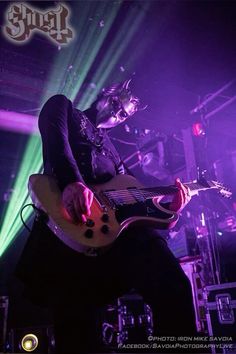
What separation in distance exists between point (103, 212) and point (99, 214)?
0.03 metres

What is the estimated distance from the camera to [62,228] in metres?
1.63

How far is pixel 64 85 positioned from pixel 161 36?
2.01 meters

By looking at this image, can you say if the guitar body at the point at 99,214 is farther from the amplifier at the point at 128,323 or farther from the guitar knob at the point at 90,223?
the amplifier at the point at 128,323

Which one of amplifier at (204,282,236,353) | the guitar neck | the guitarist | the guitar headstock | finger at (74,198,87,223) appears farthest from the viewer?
amplifier at (204,282,236,353)

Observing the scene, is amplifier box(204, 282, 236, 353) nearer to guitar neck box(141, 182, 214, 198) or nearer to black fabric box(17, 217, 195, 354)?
guitar neck box(141, 182, 214, 198)

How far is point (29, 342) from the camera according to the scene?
510cm

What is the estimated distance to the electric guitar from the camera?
1.62 meters

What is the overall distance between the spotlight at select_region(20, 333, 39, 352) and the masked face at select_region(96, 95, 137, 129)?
158 inches

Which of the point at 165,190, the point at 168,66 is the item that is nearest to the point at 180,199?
the point at 165,190

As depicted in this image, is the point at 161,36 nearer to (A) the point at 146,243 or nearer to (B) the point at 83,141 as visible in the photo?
(B) the point at 83,141

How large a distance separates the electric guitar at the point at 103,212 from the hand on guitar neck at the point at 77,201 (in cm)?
4

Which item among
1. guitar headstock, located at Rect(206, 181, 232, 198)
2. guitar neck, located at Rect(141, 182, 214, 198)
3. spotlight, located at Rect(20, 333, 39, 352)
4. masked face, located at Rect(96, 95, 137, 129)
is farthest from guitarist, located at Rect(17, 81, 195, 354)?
spotlight, located at Rect(20, 333, 39, 352)

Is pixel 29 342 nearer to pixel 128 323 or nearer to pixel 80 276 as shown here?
pixel 128 323

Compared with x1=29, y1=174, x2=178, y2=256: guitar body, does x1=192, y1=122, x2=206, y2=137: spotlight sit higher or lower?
higher
